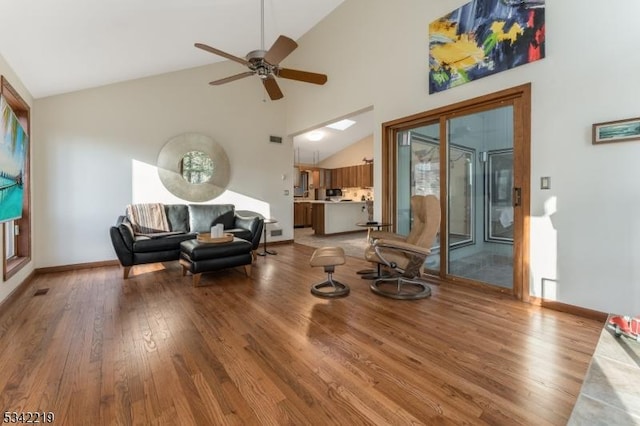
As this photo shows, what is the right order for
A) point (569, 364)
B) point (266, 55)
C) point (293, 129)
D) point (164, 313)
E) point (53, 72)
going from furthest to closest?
1. point (293, 129)
2. point (53, 72)
3. point (266, 55)
4. point (164, 313)
5. point (569, 364)

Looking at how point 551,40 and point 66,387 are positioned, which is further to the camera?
point 551,40

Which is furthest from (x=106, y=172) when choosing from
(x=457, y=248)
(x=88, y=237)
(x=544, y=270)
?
(x=544, y=270)

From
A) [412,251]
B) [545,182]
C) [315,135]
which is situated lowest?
[412,251]

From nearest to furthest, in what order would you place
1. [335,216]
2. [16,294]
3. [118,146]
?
[16,294]
[118,146]
[335,216]

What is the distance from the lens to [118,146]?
4.55 meters

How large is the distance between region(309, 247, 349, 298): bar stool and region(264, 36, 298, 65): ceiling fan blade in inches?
86.2

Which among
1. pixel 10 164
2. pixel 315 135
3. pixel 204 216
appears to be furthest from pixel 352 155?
pixel 10 164

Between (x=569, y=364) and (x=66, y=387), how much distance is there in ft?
9.65

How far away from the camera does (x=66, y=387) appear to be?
1544mm

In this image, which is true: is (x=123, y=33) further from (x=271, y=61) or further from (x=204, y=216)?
(x=204, y=216)

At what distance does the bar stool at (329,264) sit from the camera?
9.62 feet

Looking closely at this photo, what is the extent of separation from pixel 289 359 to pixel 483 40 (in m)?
3.63

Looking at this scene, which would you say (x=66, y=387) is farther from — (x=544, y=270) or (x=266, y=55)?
(x=544, y=270)

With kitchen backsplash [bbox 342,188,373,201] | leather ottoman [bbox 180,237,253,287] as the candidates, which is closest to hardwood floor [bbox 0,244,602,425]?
leather ottoman [bbox 180,237,253,287]
